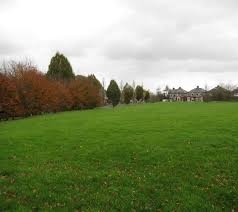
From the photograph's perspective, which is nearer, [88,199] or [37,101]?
[88,199]

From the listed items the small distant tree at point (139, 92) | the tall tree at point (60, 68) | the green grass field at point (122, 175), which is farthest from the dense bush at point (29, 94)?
the small distant tree at point (139, 92)

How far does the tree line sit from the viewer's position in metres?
45.2

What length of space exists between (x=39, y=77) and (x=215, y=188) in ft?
154

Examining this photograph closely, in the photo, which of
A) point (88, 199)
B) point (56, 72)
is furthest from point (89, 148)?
point (56, 72)

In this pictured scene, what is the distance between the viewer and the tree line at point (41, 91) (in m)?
45.2

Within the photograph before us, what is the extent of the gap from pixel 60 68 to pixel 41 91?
33566mm

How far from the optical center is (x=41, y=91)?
53344mm

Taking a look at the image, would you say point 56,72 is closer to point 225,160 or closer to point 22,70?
point 22,70

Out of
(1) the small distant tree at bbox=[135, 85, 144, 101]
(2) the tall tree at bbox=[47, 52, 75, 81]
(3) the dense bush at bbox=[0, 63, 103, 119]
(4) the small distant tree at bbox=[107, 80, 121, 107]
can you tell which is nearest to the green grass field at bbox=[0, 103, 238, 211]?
(3) the dense bush at bbox=[0, 63, 103, 119]

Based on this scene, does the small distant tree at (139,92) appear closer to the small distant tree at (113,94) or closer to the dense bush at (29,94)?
the small distant tree at (113,94)

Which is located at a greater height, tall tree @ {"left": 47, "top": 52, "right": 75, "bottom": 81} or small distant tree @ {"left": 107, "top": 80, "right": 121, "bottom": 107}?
tall tree @ {"left": 47, "top": 52, "right": 75, "bottom": 81}

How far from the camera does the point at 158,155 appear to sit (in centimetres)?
1490

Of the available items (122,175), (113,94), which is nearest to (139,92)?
(113,94)

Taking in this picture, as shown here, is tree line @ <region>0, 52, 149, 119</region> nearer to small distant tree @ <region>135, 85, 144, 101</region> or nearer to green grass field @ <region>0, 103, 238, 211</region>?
green grass field @ <region>0, 103, 238, 211</region>
